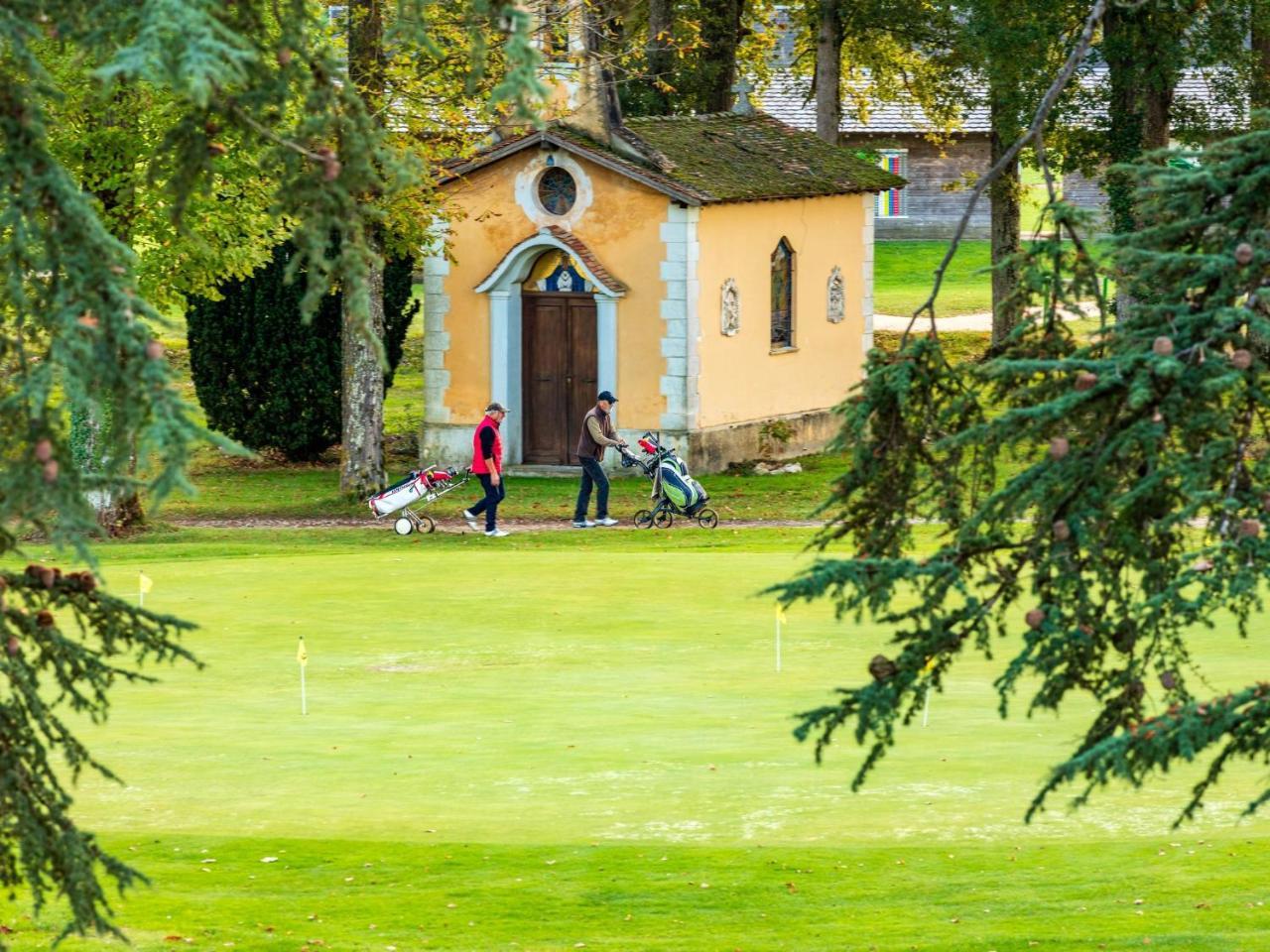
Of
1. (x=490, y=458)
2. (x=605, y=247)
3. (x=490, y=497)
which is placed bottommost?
(x=490, y=497)

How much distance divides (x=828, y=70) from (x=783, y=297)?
8.72m

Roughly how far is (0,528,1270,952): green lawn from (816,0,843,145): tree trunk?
2671 centimetres

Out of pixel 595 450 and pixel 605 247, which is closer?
pixel 595 450

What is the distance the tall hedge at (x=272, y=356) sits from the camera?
114 feet

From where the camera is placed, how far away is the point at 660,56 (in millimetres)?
43125

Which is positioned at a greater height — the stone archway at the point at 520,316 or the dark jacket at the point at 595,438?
the stone archway at the point at 520,316

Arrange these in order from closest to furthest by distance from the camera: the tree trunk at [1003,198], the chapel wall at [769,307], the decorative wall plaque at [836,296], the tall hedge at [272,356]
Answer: the chapel wall at [769,307] < the tall hedge at [272,356] < the tree trunk at [1003,198] < the decorative wall plaque at [836,296]

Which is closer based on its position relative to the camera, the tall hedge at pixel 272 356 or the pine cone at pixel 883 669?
the pine cone at pixel 883 669

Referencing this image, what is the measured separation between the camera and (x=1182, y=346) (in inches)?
270

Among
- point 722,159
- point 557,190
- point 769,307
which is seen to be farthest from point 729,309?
point 557,190

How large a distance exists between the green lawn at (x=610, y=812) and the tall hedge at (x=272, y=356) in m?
18.0

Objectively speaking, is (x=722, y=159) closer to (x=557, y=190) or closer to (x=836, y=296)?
(x=557, y=190)

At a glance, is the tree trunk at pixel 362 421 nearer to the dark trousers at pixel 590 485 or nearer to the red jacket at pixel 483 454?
the dark trousers at pixel 590 485

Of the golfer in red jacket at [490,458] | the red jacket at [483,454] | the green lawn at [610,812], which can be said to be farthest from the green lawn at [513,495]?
the green lawn at [610,812]
